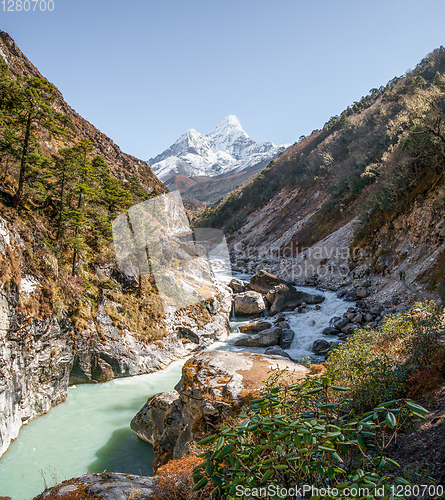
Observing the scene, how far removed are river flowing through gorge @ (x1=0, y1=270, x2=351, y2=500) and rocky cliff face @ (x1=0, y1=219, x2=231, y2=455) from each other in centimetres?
40

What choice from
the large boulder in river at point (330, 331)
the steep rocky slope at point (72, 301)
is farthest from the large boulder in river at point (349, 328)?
the steep rocky slope at point (72, 301)

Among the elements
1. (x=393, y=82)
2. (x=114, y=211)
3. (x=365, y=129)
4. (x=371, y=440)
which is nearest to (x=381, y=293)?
(x=371, y=440)

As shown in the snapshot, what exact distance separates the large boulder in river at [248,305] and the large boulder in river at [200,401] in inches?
440

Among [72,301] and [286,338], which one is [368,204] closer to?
[286,338]

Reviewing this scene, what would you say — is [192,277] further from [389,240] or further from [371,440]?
[371,440]

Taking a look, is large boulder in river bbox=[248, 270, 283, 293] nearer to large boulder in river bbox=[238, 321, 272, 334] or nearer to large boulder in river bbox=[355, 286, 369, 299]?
large boulder in river bbox=[238, 321, 272, 334]

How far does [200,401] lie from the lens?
6434 mm

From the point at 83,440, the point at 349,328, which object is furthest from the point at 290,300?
the point at 83,440

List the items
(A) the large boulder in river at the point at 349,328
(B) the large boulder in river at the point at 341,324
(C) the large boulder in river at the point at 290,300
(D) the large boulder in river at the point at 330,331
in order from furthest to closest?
(C) the large boulder in river at the point at 290,300 → (B) the large boulder in river at the point at 341,324 → (D) the large boulder in river at the point at 330,331 → (A) the large boulder in river at the point at 349,328

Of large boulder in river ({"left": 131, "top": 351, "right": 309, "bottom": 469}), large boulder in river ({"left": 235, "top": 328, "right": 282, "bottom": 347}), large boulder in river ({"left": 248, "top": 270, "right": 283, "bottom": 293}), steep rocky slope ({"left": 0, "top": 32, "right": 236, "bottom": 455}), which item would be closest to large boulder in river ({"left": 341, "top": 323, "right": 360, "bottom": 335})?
large boulder in river ({"left": 235, "top": 328, "right": 282, "bottom": 347})

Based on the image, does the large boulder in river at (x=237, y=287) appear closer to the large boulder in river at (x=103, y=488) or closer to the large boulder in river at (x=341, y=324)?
the large boulder in river at (x=341, y=324)

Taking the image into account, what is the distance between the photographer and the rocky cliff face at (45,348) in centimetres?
751

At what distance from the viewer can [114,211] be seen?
1656 cm

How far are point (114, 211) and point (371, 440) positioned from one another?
1640 centimetres
